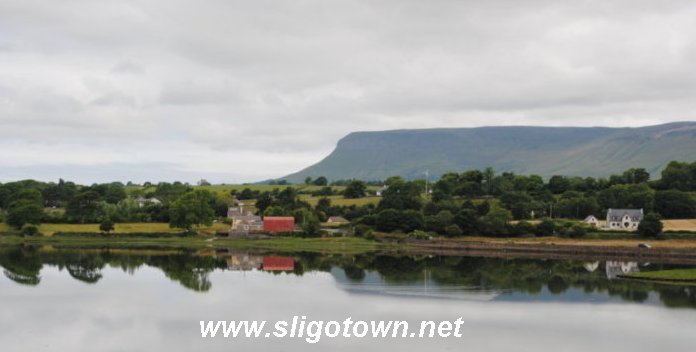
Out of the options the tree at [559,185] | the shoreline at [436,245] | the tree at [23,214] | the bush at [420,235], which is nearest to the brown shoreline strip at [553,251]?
the shoreline at [436,245]

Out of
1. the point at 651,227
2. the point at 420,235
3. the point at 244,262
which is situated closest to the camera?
the point at 244,262

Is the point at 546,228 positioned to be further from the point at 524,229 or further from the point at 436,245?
the point at 436,245

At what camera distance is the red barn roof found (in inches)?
2324

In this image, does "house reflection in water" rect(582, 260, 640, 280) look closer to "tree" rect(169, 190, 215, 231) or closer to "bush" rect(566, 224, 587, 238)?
"bush" rect(566, 224, 587, 238)

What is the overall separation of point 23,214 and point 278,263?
3917 cm

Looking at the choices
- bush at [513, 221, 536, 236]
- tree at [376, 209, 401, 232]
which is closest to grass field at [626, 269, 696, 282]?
bush at [513, 221, 536, 236]

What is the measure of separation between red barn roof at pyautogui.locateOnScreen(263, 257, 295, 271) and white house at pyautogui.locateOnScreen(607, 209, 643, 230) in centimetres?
4538

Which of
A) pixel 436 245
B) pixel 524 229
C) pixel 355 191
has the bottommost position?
pixel 436 245

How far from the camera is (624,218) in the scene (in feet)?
302

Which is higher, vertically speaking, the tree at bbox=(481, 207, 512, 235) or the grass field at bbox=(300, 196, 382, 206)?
the grass field at bbox=(300, 196, 382, 206)

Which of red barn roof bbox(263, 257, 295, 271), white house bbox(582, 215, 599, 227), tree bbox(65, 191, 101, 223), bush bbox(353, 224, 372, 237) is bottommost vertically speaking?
red barn roof bbox(263, 257, 295, 271)

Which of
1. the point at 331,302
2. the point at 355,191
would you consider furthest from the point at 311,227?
the point at 331,302

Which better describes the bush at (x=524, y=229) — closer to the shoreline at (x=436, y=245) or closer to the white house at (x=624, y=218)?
the shoreline at (x=436, y=245)

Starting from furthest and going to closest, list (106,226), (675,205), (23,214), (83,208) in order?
(675,205) < (83,208) < (23,214) < (106,226)
